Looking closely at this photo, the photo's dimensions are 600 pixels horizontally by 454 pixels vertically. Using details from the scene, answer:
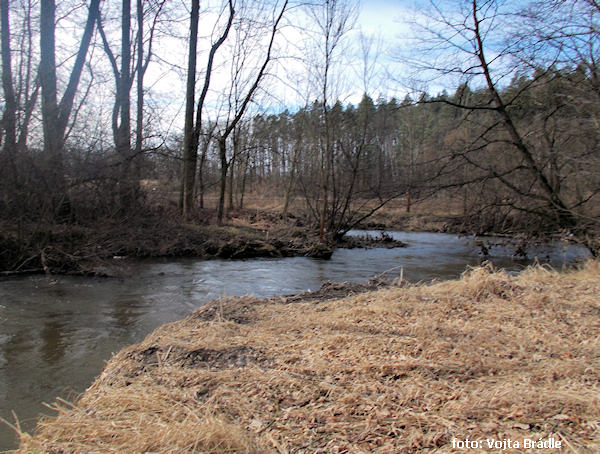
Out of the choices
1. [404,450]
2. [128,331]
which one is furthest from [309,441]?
[128,331]

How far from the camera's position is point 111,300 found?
7898 mm

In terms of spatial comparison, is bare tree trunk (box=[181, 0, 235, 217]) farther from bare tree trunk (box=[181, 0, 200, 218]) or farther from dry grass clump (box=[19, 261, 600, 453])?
dry grass clump (box=[19, 261, 600, 453])

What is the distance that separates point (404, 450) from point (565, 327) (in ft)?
8.77

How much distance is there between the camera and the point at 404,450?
89.6 inches

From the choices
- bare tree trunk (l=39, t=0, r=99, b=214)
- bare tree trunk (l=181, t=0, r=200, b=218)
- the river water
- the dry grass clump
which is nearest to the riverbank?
the river water

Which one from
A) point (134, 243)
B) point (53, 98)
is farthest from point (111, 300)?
point (53, 98)

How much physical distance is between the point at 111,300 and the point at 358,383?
20.6ft

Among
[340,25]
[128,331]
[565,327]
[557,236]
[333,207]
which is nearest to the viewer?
[565,327]

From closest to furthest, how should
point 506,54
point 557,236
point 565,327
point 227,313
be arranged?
point 565,327
point 227,313
point 506,54
point 557,236

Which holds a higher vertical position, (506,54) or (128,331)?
(506,54)

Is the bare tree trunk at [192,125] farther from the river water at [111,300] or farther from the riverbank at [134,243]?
the river water at [111,300]

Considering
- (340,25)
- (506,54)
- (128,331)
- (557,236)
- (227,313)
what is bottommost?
(128,331)

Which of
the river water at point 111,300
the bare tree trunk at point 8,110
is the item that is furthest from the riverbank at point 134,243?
the bare tree trunk at point 8,110

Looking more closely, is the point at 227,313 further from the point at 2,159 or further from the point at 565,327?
the point at 2,159
